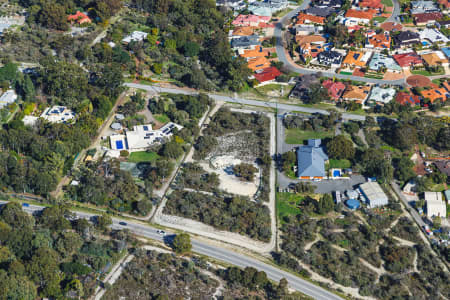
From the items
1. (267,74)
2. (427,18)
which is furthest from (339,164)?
(427,18)

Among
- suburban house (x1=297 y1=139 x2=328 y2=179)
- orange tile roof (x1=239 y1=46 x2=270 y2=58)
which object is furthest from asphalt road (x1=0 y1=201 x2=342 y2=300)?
orange tile roof (x1=239 y1=46 x2=270 y2=58)

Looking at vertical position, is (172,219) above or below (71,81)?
below

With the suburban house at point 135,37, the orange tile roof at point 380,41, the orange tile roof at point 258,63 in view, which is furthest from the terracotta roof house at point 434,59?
the suburban house at point 135,37

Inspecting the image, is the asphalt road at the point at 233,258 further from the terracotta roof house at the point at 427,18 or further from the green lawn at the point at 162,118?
the terracotta roof house at the point at 427,18

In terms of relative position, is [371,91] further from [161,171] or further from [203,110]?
[161,171]

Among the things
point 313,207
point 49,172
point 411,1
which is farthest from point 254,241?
point 411,1

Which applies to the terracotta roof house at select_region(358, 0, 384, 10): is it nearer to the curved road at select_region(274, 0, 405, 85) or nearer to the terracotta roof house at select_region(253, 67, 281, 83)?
the curved road at select_region(274, 0, 405, 85)

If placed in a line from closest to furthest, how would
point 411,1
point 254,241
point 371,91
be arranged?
point 254,241
point 371,91
point 411,1

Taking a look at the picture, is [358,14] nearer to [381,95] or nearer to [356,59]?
[356,59]
